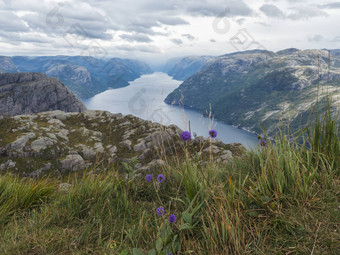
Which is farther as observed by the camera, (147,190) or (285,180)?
(147,190)

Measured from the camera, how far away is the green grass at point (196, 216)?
3.24 m

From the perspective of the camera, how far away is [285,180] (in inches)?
162

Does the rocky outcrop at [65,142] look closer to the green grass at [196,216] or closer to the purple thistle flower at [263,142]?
the purple thistle flower at [263,142]

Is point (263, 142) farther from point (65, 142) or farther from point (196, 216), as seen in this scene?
point (65, 142)

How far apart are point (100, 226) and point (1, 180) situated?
3.07 meters

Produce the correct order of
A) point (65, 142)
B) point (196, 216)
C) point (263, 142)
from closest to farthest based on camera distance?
point (196, 216) < point (263, 142) < point (65, 142)

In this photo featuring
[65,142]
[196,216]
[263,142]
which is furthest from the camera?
[65,142]

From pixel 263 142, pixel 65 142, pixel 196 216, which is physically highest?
pixel 263 142

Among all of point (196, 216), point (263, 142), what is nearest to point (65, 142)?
point (263, 142)

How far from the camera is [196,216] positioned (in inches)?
147

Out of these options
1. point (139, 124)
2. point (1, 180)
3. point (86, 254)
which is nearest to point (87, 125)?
point (139, 124)

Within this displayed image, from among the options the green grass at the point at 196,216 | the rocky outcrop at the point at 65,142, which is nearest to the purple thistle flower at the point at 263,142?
the green grass at the point at 196,216

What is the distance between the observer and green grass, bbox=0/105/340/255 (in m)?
3.24

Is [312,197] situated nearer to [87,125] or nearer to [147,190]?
[147,190]
